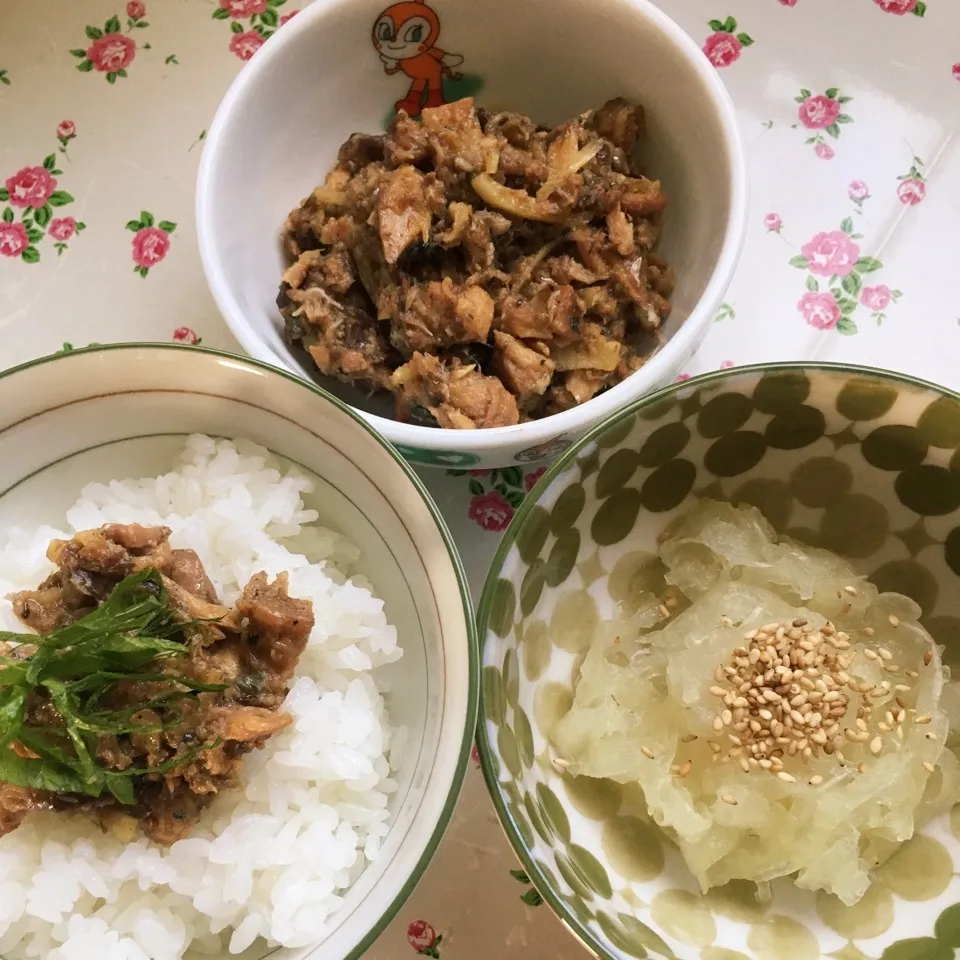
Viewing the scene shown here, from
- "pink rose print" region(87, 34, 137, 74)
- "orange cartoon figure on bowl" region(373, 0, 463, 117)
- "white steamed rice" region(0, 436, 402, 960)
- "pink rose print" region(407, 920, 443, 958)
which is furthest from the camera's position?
"pink rose print" region(87, 34, 137, 74)

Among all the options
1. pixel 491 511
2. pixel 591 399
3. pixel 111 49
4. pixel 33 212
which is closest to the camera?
pixel 591 399

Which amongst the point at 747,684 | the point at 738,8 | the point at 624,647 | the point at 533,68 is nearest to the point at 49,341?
the point at 533,68

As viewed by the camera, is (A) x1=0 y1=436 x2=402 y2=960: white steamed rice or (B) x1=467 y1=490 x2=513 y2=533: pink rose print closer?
(A) x1=0 y1=436 x2=402 y2=960: white steamed rice

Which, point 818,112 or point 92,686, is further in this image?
point 818,112

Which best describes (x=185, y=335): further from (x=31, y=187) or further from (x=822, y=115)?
(x=822, y=115)

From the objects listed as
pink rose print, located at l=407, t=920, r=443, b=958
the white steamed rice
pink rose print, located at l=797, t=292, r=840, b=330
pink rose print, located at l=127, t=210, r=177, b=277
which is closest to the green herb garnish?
the white steamed rice

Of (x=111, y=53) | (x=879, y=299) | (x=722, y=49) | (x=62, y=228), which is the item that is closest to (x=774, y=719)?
(x=879, y=299)

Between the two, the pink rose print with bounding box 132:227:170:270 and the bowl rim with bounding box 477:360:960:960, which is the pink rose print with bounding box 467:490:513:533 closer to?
the bowl rim with bounding box 477:360:960:960
